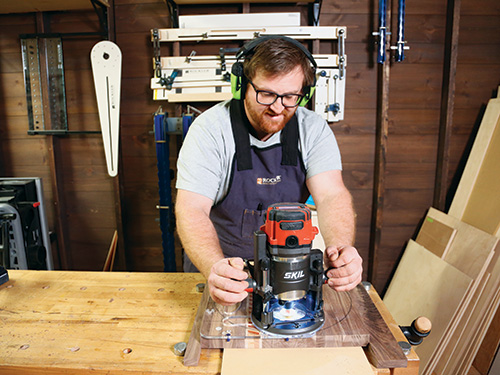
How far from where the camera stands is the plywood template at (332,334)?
889 mm

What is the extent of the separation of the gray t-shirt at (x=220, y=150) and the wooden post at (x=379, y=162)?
1.41 meters

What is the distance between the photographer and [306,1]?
8.55 feet

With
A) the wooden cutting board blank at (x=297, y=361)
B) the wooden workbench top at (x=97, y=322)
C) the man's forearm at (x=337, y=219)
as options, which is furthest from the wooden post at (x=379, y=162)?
the wooden cutting board blank at (x=297, y=361)

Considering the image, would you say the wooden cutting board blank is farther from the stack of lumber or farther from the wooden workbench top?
the stack of lumber

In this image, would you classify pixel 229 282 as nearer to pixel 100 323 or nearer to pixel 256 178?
pixel 100 323

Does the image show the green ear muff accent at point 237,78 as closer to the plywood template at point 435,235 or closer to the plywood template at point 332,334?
the plywood template at point 332,334

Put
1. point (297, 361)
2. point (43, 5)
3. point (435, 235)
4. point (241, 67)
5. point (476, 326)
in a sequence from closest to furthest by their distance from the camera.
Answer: point (297, 361) < point (241, 67) < point (476, 326) < point (43, 5) < point (435, 235)

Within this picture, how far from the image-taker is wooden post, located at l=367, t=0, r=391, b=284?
9.03 feet

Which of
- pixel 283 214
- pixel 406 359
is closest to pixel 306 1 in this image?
pixel 283 214

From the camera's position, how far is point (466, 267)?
7.64ft

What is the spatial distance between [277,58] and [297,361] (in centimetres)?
96

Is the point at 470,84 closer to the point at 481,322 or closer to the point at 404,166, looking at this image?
the point at 404,166

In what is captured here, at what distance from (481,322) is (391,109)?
166 cm

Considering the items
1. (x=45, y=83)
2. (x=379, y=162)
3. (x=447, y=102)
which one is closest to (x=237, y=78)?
(x=379, y=162)
